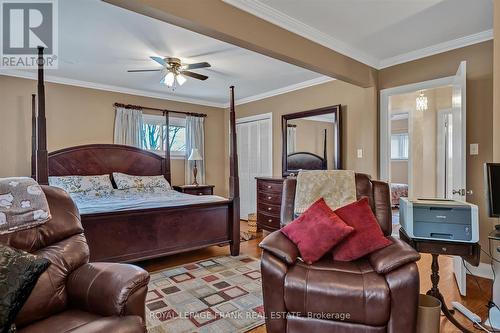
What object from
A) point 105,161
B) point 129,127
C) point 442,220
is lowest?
point 442,220

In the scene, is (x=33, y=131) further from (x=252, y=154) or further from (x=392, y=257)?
(x=392, y=257)

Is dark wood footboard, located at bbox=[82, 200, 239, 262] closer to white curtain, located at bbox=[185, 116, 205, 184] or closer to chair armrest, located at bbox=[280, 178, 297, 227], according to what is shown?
chair armrest, located at bbox=[280, 178, 297, 227]

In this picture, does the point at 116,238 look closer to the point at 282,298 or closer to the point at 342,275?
the point at 282,298

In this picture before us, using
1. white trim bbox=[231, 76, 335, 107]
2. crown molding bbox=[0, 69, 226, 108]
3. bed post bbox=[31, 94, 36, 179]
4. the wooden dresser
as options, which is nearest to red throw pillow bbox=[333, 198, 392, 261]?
the wooden dresser

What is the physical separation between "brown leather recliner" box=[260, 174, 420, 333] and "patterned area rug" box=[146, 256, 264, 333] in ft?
1.75

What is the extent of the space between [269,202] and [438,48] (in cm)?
296

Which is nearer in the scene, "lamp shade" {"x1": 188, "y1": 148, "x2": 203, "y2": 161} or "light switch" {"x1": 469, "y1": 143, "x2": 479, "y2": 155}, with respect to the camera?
"light switch" {"x1": 469, "y1": 143, "x2": 479, "y2": 155}

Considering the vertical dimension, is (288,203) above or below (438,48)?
below

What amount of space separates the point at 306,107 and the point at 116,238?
11.1 ft

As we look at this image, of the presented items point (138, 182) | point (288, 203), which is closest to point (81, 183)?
point (138, 182)

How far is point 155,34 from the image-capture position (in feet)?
9.72

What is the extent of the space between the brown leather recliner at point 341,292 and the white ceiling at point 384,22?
199 centimetres

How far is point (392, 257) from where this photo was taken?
166 cm

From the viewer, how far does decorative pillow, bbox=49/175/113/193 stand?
4.01 metres
